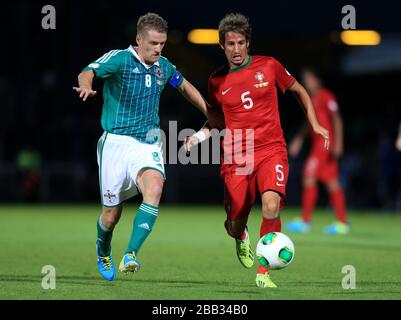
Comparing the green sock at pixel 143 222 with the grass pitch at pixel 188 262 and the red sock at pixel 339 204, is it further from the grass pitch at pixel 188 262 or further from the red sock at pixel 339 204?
the red sock at pixel 339 204

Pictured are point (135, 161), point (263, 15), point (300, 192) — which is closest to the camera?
point (135, 161)

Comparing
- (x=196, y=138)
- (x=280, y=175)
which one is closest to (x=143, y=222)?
(x=196, y=138)

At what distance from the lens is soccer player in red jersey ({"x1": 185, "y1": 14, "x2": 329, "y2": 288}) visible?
854cm

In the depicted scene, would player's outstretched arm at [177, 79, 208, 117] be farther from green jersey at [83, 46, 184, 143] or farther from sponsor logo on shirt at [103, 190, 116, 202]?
sponsor logo on shirt at [103, 190, 116, 202]

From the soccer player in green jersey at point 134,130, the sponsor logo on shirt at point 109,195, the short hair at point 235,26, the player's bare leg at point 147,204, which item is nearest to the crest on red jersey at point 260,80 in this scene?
the short hair at point 235,26

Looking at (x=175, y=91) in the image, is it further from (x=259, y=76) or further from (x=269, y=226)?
(x=269, y=226)

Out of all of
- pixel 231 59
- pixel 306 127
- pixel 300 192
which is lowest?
pixel 300 192

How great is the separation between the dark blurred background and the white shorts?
1163cm

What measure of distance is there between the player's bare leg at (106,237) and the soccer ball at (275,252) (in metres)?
1.38

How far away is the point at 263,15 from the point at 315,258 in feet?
34.4

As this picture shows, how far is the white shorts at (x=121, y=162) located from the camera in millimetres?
8422
